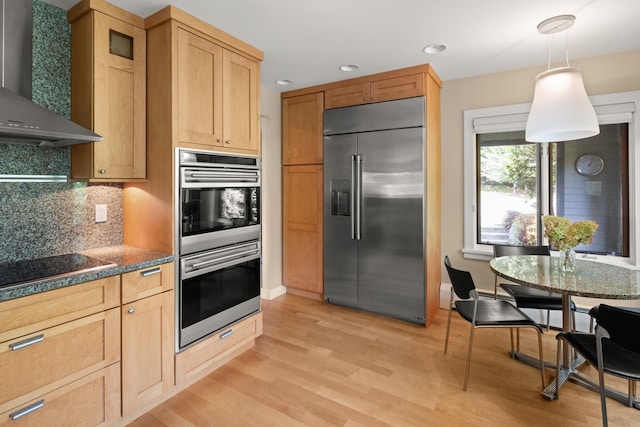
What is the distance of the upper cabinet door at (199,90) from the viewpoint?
221cm

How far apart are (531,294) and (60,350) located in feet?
10.7

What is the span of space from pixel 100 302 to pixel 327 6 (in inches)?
89.3

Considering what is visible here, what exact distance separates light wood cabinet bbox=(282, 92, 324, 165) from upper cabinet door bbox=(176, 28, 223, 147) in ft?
5.00

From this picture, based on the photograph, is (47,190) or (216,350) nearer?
(47,190)

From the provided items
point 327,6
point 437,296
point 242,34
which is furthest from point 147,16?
point 437,296

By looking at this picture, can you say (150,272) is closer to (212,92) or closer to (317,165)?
(212,92)

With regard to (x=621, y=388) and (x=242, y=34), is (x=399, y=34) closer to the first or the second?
(x=242, y=34)

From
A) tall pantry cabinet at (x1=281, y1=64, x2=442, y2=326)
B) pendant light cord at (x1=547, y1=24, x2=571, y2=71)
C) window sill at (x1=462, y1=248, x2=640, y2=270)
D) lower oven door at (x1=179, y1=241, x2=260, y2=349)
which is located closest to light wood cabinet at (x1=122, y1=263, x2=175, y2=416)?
lower oven door at (x1=179, y1=241, x2=260, y2=349)

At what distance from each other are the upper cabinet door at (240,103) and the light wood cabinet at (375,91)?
1127mm

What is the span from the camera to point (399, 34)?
257 centimetres

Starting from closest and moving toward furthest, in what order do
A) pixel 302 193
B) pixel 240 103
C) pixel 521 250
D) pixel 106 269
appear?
pixel 106 269 → pixel 240 103 → pixel 521 250 → pixel 302 193

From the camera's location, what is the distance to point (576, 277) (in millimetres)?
2164

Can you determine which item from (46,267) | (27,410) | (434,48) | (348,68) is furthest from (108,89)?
(434,48)

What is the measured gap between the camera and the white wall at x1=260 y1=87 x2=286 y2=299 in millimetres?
3975
